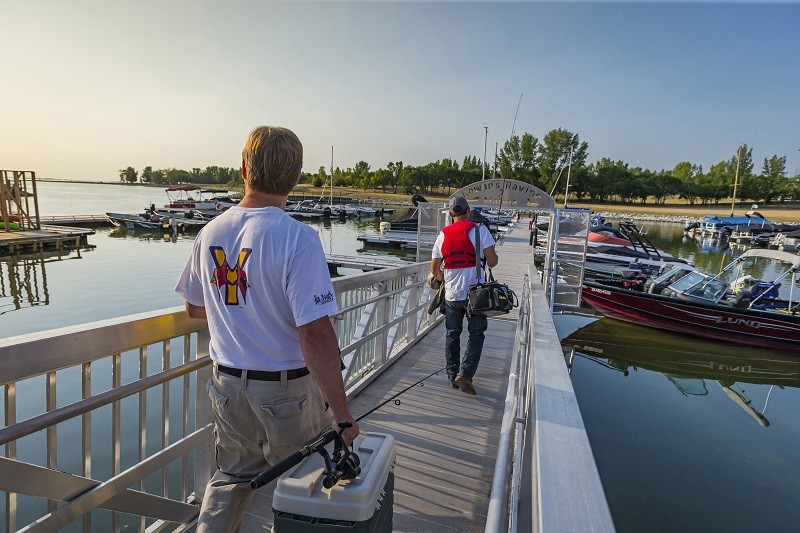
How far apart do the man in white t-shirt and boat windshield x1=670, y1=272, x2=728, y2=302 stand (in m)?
13.7

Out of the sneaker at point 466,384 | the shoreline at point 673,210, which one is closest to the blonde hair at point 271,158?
the sneaker at point 466,384

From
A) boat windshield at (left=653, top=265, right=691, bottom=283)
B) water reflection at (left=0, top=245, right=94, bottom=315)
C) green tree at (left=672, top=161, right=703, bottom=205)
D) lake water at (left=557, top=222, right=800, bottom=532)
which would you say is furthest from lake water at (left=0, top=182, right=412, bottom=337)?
green tree at (left=672, top=161, right=703, bottom=205)

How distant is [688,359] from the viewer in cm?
1239

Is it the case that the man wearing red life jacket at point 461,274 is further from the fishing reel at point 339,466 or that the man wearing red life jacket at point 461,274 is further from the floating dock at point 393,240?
the floating dock at point 393,240

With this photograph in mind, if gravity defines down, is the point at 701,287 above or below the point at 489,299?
below

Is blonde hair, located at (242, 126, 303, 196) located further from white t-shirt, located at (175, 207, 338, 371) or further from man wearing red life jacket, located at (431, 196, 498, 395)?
man wearing red life jacket, located at (431, 196, 498, 395)

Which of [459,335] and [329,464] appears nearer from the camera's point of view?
[329,464]

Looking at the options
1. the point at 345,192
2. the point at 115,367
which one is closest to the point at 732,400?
the point at 115,367

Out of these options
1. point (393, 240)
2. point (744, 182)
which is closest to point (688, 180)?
point (744, 182)

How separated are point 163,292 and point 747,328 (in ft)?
63.1

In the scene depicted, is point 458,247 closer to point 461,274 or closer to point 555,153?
point 461,274

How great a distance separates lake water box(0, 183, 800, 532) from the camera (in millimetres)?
6004

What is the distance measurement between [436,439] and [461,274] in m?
1.60

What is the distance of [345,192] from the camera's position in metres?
119
